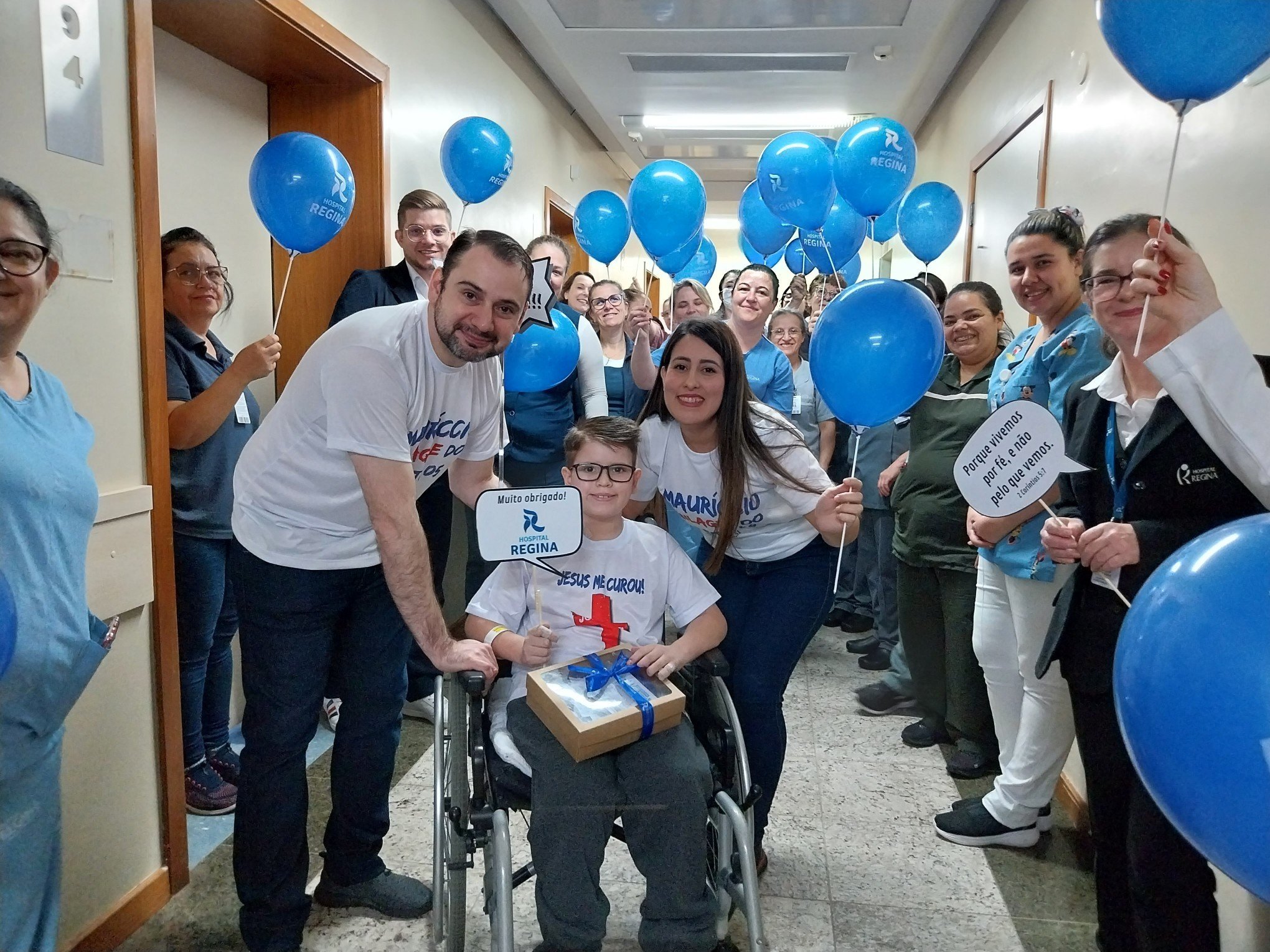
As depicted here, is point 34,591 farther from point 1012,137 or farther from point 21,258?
point 1012,137

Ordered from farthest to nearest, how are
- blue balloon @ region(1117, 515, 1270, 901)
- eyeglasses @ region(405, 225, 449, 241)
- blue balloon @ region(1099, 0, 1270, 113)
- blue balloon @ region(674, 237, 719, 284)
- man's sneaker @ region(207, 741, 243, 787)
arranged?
blue balloon @ region(674, 237, 719, 284), eyeglasses @ region(405, 225, 449, 241), man's sneaker @ region(207, 741, 243, 787), blue balloon @ region(1099, 0, 1270, 113), blue balloon @ region(1117, 515, 1270, 901)

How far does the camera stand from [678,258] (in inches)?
155

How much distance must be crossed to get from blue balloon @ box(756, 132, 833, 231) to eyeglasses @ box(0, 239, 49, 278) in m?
2.39

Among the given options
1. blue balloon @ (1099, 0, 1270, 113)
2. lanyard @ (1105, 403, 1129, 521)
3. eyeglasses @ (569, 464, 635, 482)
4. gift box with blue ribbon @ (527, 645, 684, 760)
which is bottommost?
gift box with blue ribbon @ (527, 645, 684, 760)

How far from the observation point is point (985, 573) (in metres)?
2.09

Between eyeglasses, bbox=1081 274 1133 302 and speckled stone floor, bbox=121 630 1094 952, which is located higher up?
eyeglasses, bbox=1081 274 1133 302

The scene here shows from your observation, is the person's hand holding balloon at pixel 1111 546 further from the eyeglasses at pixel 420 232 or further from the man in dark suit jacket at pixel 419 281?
the eyeglasses at pixel 420 232

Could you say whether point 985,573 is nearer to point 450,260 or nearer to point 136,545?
point 450,260

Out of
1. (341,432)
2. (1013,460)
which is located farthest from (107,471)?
(1013,460)

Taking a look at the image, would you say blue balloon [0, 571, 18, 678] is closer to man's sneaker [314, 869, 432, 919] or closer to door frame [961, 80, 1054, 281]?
man's sneaker [314, 869, 432, 919]

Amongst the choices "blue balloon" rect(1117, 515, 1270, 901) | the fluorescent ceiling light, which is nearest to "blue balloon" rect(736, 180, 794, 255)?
the fluorescent ceiling light

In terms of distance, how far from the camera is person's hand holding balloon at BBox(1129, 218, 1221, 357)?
3.67 feet

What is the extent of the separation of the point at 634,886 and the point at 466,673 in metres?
0.84

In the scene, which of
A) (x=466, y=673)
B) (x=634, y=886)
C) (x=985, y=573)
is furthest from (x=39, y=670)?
(x=985, y=573)
